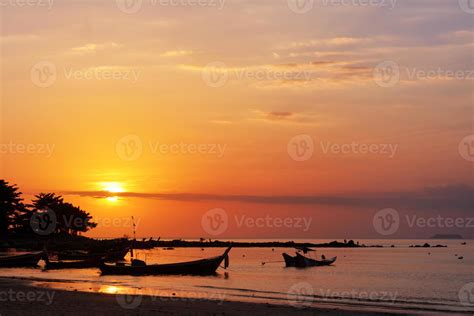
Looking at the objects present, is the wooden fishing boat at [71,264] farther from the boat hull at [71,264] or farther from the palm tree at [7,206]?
the palm tree at [7,206]

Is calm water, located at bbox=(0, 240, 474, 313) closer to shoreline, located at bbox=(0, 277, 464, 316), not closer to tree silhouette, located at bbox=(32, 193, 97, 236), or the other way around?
shoreline, located at bbox=(0, 277, 464, 316)

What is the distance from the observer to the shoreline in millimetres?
22422

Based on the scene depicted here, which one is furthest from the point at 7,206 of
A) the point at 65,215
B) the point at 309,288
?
the point at 309,288

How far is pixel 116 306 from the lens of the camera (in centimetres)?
2441

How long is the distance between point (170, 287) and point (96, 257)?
77.1 feet

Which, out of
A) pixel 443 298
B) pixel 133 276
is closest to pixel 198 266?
pixel 133 276

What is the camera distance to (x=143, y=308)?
23.6 m

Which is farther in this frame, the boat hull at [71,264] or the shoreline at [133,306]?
the boat hull at [71,264]

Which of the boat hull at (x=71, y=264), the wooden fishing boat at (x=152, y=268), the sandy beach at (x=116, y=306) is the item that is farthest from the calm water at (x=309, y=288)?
the sandy beach at (x=116, y=306)

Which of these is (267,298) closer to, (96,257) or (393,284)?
(393,284)

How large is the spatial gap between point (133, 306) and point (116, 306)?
71cm

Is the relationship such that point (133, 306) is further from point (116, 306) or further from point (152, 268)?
point (152, 268)

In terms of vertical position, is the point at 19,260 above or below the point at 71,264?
above

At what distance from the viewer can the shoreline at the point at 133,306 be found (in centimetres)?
2242
